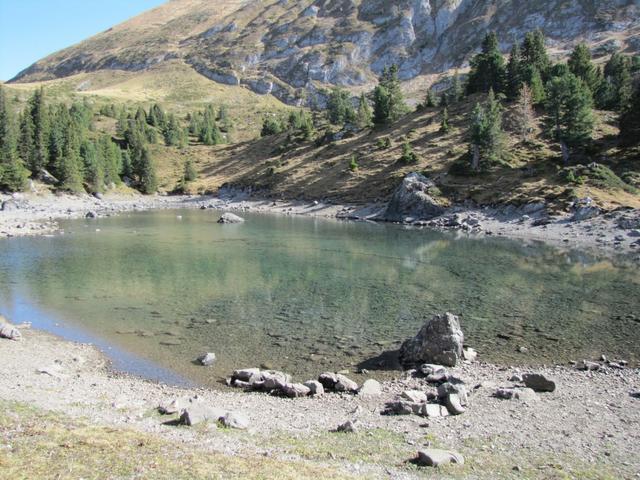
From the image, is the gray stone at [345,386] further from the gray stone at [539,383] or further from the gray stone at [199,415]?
the gray stone at [539,383]

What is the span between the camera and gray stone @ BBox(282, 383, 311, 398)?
61.1ft

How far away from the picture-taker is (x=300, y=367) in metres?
22.3

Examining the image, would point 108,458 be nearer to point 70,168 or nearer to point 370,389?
point 370,389

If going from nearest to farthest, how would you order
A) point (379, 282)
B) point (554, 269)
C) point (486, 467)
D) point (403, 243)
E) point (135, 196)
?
point (486, 467) < point (379, 282) < point (554, 269) < point (403, 243) < point (135, 196)

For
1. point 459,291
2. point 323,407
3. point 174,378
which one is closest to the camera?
point 323,407

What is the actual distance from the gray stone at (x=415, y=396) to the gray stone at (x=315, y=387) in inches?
126

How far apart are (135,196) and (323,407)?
133 m

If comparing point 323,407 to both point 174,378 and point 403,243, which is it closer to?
point 174,378

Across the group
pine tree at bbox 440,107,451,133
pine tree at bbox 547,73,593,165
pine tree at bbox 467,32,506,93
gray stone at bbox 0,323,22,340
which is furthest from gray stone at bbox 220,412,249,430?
pine tree at bbox 467,32,506,93

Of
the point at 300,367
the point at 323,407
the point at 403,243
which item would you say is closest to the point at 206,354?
the point at 300,367

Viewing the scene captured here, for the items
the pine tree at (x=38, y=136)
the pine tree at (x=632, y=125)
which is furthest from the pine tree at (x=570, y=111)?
the pine tree at (x=38, y=136)

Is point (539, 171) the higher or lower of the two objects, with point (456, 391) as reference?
higher

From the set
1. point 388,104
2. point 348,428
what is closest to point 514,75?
point 388,104

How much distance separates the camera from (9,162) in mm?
102625
